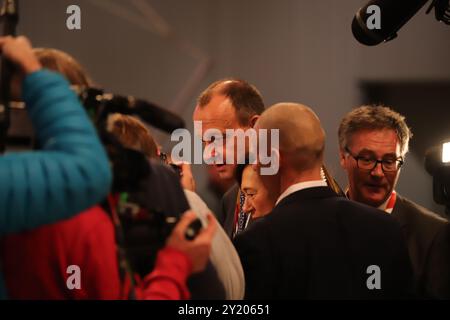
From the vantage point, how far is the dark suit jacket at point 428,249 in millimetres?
1749

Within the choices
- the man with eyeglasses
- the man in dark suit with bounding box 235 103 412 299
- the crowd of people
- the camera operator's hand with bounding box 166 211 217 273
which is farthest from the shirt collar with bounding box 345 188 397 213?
the camera operator's hand with bounding box 166 211 217 273

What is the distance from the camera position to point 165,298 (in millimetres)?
932

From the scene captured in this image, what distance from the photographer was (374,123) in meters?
1.96

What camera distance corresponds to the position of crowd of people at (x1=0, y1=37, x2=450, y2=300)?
82cm

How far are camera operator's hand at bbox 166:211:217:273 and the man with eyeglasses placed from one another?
1.02m

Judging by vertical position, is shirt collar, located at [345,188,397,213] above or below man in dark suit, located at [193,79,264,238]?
below

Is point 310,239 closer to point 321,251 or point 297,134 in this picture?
point 321,251

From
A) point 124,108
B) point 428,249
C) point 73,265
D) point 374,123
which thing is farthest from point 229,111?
point 73,265

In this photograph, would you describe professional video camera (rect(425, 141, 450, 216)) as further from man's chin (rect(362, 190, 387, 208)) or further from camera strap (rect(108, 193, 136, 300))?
camera strap (rect(108, 193, 136, 300))

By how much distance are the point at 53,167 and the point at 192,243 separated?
250 mm

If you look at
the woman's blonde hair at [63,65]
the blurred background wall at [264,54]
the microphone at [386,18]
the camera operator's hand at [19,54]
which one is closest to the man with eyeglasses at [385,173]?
the microphone at [386,18]

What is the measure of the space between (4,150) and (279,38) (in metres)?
2.09

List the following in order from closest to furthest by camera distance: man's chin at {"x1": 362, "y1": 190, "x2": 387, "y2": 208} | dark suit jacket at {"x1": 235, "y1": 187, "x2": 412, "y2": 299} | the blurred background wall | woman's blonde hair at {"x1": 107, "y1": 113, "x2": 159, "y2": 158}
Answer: woman's blonde hair at {"x1": 107, "y1": 113, "x2": 159, "y2": 158} < dark suit jacket at {"x1": 235, "y1": 187, "x2": 412, "y2": 299} < man's chin at {"x1": 362, "y1": 190, "x2": 387, "y2": 208} < the blurred background wall

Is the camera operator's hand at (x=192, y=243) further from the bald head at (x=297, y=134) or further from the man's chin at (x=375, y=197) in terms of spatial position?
the man's chin at (x=375, y=197)
